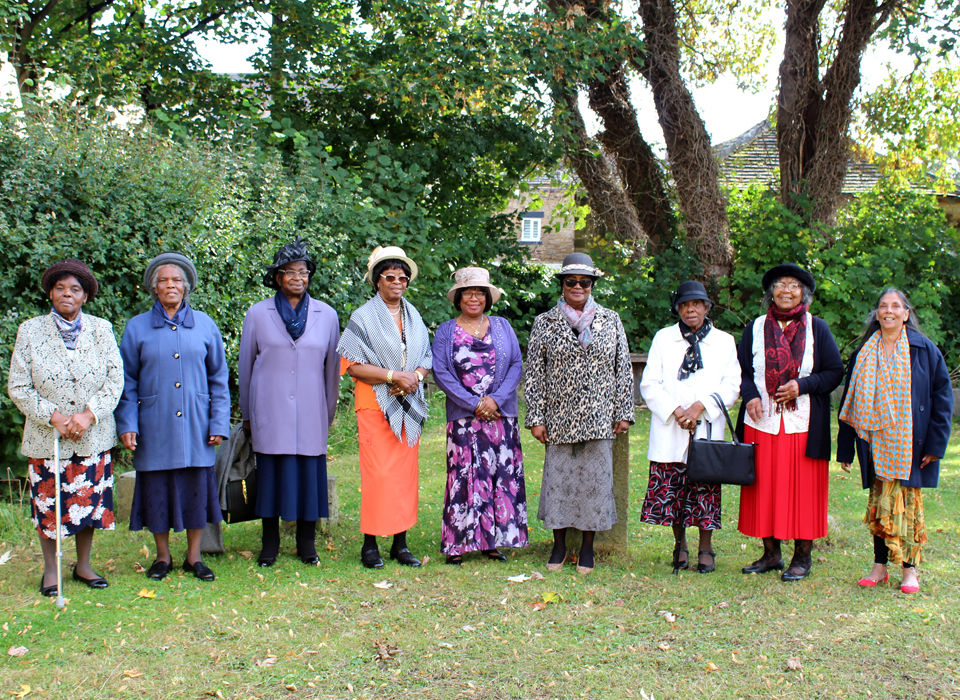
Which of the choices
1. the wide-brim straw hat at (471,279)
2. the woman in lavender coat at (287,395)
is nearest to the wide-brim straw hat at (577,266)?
the wide-brim straw hat at (471,279)

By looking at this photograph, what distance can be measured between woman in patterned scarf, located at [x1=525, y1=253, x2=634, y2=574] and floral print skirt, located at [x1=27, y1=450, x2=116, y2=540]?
2.55 m

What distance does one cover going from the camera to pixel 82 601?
455cm

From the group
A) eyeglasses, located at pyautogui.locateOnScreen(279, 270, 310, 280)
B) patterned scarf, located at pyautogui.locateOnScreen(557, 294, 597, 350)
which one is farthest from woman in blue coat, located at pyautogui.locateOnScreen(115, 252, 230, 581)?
patterned scarf, located at pyautogui.locateOnScreen(557, 294, 597, 350)

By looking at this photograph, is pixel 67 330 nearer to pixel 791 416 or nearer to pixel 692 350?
pixel 692 350

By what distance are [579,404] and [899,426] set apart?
1.80 metres

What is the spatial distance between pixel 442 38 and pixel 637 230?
5.57 metres

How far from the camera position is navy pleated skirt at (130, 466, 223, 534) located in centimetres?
480

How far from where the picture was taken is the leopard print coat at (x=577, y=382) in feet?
16.7

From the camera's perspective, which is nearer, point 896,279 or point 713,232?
point 896,279

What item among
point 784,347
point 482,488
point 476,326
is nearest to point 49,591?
point 482,488

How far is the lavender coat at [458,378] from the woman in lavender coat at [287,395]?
76cm

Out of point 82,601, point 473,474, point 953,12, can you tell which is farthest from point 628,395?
point 953,12

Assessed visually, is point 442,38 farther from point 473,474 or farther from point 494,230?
point 473,474

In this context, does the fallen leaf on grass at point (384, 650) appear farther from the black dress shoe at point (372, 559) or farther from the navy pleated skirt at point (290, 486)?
the navy pleated skirt at point (290, 486)
